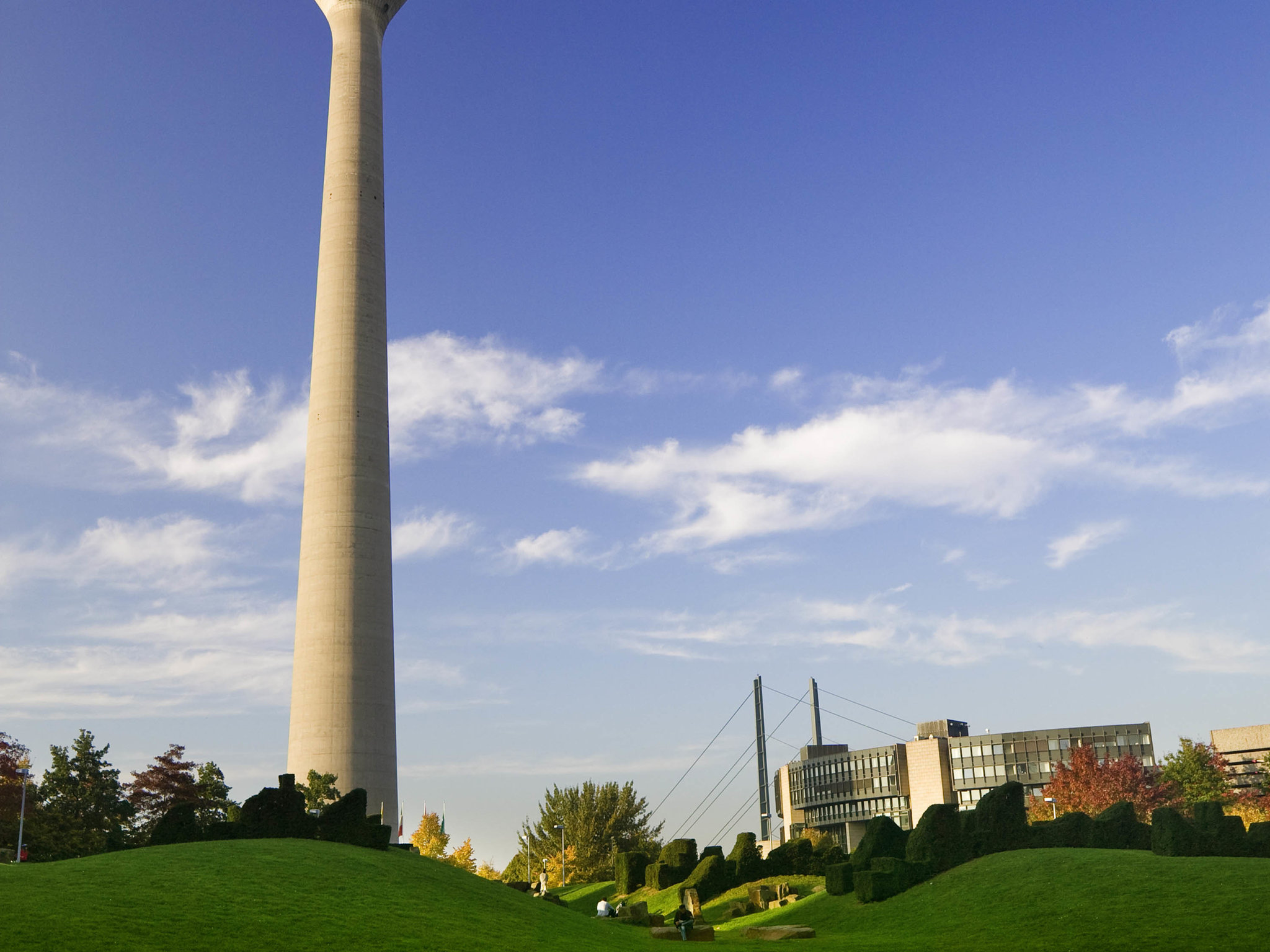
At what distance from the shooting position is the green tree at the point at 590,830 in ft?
306

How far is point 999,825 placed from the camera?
1949 inches

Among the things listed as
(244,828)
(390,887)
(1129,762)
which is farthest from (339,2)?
(1129,762)

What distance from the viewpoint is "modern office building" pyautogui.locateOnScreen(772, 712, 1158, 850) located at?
129 meters

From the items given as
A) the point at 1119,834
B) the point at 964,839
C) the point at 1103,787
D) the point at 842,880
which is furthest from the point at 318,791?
the point at 1103,787

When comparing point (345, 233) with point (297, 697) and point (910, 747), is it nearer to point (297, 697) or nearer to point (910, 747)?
point (297, 697)

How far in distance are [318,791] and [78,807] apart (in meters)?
15.4

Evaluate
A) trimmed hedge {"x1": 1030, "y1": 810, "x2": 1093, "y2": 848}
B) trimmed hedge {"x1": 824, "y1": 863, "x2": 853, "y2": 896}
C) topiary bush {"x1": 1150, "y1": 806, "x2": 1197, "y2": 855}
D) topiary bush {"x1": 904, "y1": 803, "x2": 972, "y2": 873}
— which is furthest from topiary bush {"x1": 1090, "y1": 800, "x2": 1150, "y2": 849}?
trimmed hedge {"x1": 824, "y1": 863, "x2": 853, "y2": 896}

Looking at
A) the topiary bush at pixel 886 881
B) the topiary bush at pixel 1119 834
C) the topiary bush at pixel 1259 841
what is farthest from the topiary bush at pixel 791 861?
the topiary bush at pixel 1259 841

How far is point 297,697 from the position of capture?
206ft

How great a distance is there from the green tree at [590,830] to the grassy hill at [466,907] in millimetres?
48233

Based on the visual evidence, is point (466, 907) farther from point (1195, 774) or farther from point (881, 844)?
point (1195, 774)

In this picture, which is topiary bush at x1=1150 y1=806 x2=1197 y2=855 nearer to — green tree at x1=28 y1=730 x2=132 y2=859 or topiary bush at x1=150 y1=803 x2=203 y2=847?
topiary bush at x1=150 y1=803 x2=203 y2=847

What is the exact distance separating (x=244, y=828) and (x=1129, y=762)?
7260 cm

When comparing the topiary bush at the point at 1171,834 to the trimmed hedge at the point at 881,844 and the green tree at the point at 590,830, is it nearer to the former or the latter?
the trimmed hedge at the point at 881,844
